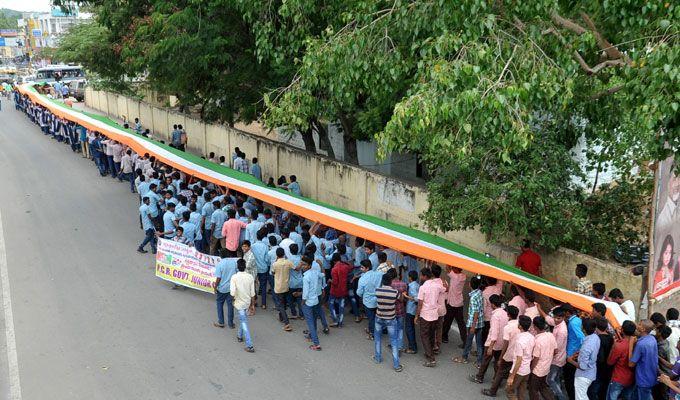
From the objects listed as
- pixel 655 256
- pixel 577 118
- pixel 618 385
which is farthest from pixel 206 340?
pixel 577 118

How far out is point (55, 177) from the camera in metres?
19.3

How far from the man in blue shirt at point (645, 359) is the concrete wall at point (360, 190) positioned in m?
1.58

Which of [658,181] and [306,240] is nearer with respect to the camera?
[658,181]

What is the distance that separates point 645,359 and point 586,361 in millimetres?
581

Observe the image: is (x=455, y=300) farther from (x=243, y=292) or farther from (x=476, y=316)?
(x=243, y=292)

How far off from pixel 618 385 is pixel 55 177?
57.1ft

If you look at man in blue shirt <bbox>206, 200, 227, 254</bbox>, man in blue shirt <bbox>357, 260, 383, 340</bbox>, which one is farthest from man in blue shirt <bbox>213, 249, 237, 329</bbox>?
man in blue shirt <bbox>206, 200, 227, 254</bbox>

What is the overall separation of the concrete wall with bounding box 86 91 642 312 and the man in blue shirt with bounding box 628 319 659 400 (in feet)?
5.17

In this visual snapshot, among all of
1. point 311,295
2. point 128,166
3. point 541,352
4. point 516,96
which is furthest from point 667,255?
point 128,166

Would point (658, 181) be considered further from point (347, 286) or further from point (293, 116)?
point (293, 116)

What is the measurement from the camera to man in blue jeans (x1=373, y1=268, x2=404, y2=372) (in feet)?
26.0

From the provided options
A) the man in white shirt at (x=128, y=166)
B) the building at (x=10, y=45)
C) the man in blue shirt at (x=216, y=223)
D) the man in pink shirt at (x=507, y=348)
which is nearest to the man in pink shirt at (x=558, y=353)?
the man in pink shirt at (x=507, y=348)

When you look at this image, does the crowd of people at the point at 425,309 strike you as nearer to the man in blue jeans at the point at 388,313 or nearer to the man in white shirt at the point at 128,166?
the man in blue jeans at the point at 388,313

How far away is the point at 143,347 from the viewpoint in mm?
8773
